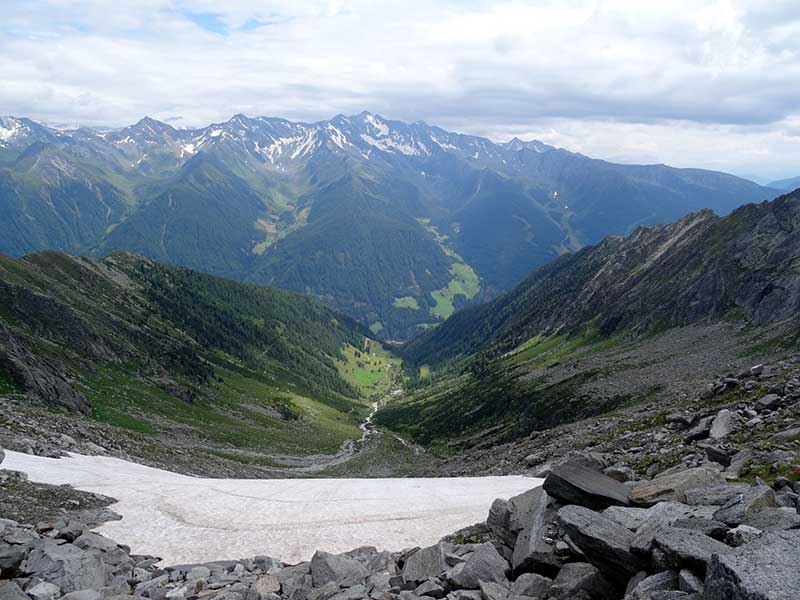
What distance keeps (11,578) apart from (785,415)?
40594 mm

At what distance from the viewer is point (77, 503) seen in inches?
1313

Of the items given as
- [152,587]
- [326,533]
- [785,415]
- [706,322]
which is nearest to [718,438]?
[785,415]

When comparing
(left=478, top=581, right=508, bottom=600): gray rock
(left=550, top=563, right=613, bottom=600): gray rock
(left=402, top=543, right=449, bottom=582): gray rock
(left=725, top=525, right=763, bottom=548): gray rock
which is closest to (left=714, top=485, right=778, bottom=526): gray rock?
(left=725, top=525, right=763, bottom=548): gray rock

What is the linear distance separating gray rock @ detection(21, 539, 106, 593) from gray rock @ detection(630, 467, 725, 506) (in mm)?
21254

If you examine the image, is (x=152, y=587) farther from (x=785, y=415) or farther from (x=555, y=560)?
(x=785, y=415)

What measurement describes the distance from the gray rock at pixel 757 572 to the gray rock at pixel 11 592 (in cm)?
2177

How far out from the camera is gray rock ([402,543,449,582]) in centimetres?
2173

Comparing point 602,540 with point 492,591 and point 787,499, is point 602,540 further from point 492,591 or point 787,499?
point 787,499

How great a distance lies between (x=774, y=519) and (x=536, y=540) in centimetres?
770

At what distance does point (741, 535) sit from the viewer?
49.5 feet

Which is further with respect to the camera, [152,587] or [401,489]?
[401,489]

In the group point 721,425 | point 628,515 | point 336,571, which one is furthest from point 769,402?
point 336,571

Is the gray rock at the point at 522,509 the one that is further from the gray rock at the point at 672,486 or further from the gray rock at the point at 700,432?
the gray rock at the point at 700,432

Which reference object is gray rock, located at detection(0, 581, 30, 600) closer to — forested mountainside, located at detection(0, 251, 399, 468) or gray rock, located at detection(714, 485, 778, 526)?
gray rock, located at detection(714, 485, 778, 526)
